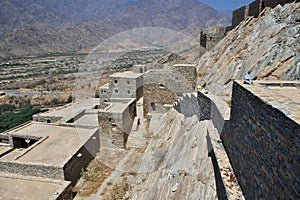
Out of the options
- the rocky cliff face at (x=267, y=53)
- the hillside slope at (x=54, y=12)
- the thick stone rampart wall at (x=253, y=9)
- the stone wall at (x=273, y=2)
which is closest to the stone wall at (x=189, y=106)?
the rocky cliff face at (x=267, y=53)

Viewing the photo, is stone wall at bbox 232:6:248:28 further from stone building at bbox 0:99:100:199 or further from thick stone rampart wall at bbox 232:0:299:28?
stone building at bbox 0:99:100:199

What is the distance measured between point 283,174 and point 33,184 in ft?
24.9

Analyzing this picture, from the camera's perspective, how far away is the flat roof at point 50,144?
8.11 meters

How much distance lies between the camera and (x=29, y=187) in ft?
23.4

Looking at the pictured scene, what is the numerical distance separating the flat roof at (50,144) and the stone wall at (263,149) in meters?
6.26

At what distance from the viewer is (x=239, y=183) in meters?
3.41

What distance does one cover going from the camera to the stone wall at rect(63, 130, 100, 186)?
797cm

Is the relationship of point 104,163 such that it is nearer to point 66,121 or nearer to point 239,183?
point 66,121

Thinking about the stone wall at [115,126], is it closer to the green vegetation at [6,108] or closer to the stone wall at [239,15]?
the stone wall at [239,15]

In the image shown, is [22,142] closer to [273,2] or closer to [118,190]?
[118,190]

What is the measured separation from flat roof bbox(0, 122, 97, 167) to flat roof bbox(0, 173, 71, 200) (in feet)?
1.84

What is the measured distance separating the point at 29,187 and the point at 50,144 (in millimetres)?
2364

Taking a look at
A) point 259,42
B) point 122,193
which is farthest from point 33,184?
point 259,42

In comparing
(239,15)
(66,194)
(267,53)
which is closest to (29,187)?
(66,194)
